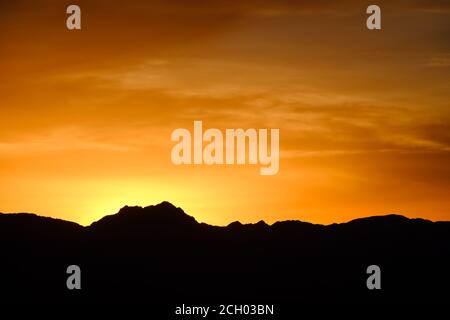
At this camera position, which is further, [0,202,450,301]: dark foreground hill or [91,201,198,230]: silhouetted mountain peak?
[91,201,198,230]: silhouetted mountain peak

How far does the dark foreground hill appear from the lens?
155125mm

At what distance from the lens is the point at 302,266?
584 ft

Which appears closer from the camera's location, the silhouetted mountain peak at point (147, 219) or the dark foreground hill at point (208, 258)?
the dark foreground hill at point (208, 258)

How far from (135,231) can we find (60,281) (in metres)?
40.1

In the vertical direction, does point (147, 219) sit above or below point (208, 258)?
above

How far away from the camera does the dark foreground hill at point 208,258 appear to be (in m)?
155

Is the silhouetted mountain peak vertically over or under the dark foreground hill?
over

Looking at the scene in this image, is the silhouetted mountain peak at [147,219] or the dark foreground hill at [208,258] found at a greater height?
the silhouetted mountain peak at [147,219]

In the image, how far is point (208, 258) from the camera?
173875 millimetres

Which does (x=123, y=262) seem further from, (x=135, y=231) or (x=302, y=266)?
(x=302, y=266)
